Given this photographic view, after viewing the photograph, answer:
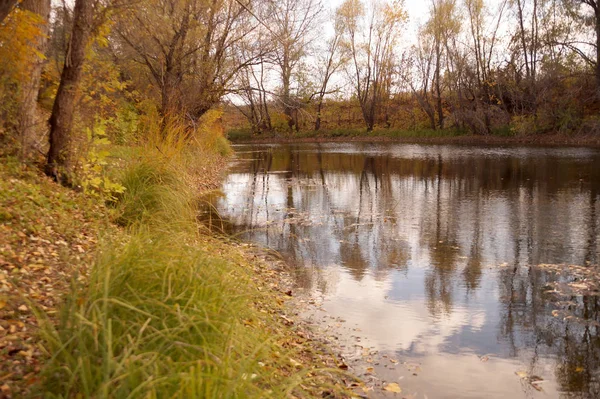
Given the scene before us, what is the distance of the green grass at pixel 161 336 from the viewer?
96.3 inches

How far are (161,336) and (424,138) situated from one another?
41.8m

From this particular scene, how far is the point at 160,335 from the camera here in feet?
8.62

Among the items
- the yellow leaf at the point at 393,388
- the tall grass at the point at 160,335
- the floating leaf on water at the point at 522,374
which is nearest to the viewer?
the tall grass at the point at 160,335

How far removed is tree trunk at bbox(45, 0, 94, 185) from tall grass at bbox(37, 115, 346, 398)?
452 cm

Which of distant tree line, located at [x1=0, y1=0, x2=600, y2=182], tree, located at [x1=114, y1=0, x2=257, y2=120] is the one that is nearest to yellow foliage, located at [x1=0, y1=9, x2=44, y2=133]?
distant tree line, located at [x1=0, y1=0, x2=600, y2=182]

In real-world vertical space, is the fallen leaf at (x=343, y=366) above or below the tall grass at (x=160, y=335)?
below

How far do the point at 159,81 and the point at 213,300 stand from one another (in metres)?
15.1

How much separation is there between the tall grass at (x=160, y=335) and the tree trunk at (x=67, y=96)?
452 centimetres

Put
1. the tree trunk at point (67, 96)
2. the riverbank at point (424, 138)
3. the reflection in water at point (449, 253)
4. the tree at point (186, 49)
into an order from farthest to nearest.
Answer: the riverbank at point (424, 138), the tree at point (186, 49), the tree trunk at point (67, 96), the reflection in water at point (449, 253)

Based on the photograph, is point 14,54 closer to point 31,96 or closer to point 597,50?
point 31,96

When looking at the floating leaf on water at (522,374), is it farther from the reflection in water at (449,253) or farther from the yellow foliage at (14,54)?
the yellow foliage at (14,54)

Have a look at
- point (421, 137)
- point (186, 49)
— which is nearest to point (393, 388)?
point (186, 49)

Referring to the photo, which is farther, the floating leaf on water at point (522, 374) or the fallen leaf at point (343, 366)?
the fallen leaf at point (343, 366)

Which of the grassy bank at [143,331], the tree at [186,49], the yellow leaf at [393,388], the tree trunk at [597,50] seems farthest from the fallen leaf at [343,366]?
the tree trunk at [597,50]
